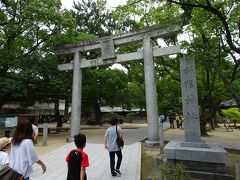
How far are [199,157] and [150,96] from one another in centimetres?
611

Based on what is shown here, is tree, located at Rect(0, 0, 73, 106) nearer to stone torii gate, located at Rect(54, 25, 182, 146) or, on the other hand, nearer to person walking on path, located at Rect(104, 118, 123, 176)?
stone torii gate, located at Rect(54, 25, 182, 146)

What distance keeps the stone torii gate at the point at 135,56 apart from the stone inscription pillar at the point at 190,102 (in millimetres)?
4370

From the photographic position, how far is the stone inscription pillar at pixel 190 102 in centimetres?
744

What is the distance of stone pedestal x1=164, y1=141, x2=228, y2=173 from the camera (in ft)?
20.8

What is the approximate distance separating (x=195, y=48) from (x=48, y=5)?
34.4 ft

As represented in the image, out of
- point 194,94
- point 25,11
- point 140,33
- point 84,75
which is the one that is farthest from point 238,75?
point 25,11

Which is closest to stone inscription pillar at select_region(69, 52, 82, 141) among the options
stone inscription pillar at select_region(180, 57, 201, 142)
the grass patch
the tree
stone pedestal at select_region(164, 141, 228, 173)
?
the tree

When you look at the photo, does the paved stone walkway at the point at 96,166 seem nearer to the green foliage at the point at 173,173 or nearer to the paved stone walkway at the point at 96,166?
the paved stone walkway at the point at 96,166

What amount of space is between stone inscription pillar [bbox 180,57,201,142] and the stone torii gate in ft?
14.3

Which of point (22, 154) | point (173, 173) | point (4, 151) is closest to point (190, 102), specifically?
point (173, 173)

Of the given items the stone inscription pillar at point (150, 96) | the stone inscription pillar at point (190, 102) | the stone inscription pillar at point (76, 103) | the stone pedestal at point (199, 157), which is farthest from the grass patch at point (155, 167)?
the stone inscription pillar at point (76, 103)

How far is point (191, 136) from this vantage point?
743 centimetres

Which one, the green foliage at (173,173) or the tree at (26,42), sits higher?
the tree at (26,42)

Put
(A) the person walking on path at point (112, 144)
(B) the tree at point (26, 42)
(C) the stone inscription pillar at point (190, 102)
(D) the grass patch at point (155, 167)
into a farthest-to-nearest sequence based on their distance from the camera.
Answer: (B) the tree at point (26, 42), (C) the stone inscription pillar at point (190, 102), (A) the person walking on path at point (112, 144), (D) the grass patch at point (155, 167)
